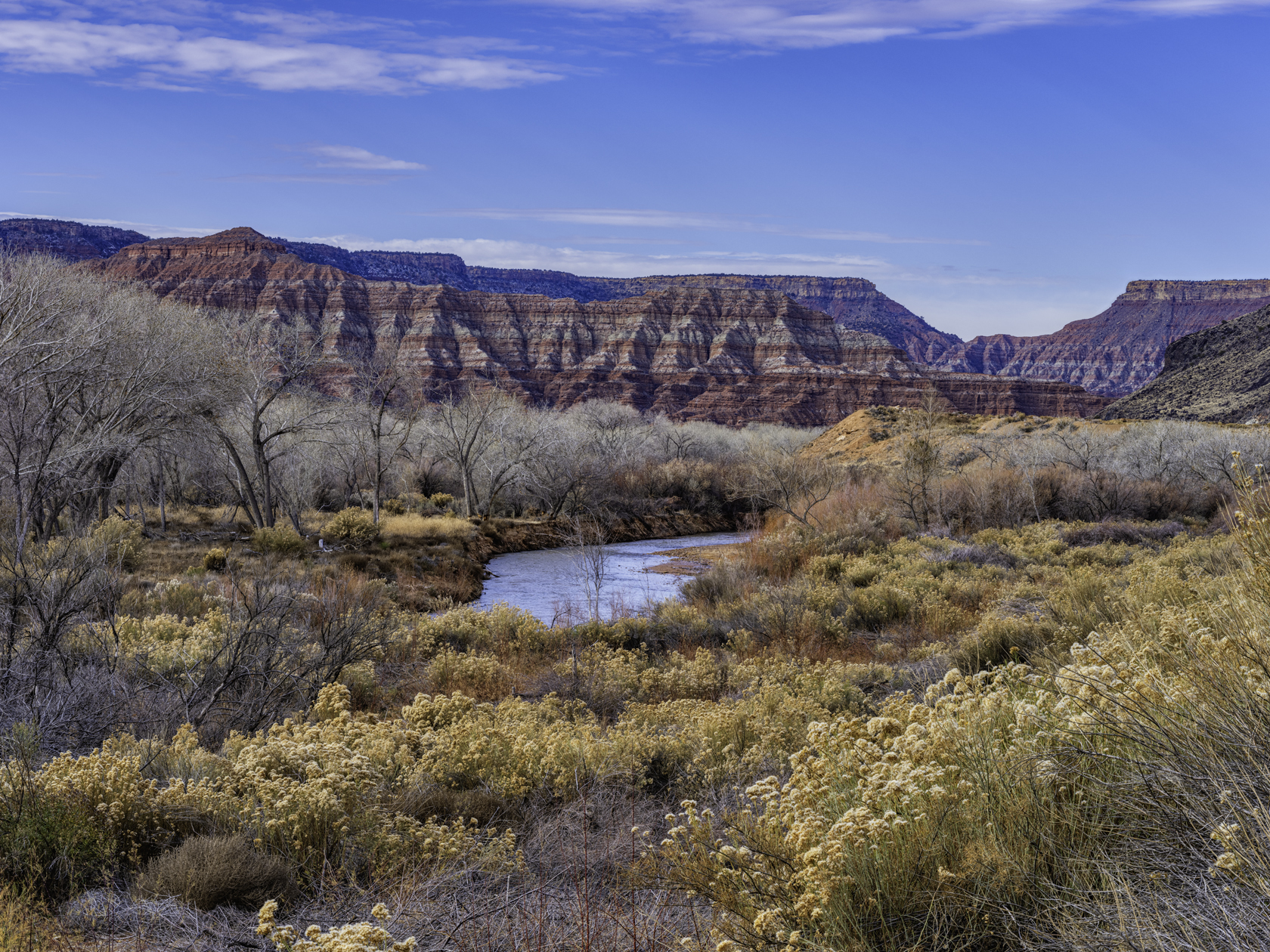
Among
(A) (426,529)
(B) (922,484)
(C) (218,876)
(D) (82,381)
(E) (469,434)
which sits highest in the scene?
(D) (82,381)

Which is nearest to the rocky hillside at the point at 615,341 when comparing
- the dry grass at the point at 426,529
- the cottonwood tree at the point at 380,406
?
the cottonwood tree at the point at 380,406

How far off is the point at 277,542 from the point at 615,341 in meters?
108

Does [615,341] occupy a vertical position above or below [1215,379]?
above

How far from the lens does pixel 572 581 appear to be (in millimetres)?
26469

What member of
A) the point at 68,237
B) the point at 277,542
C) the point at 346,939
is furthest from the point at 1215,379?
the point at 68,237

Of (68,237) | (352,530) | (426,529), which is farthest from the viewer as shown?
(68,237)

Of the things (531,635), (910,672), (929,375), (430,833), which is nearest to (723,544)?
(531,635)

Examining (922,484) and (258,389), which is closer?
(922,484)

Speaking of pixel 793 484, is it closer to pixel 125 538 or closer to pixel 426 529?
pixel 426 529

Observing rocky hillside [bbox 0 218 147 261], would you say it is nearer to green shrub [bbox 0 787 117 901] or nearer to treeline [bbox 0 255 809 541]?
treeline [bbox 0 255 809 541]

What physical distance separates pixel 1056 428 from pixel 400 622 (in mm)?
42117

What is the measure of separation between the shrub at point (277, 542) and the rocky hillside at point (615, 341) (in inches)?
3260

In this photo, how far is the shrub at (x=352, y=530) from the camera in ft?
90.3

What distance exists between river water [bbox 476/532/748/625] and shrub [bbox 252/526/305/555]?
18.7 feet
